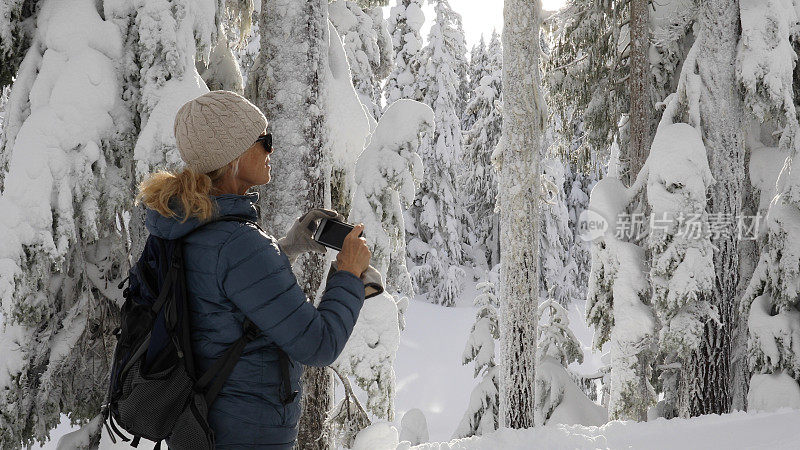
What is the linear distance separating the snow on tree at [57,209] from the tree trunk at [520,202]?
5.39 m

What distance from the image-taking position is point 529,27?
8.80 meters

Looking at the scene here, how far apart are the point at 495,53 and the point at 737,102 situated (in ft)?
74.4

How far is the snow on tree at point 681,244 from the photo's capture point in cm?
725

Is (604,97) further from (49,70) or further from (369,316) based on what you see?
(49,70)

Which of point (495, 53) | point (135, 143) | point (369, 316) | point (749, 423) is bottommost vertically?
point (749, 423)

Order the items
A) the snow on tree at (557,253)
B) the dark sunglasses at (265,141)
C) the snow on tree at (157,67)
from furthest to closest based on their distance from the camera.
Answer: the snow on tree at (557,253) < the snow on tree at (157,67) < the dark sunglasses at (265,141)

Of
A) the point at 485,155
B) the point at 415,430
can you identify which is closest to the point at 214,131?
the point at 415,430

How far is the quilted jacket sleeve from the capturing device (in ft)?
6.29

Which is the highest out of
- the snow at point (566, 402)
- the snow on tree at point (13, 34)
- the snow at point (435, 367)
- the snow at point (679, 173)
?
the snow on tree at point (13, 34)

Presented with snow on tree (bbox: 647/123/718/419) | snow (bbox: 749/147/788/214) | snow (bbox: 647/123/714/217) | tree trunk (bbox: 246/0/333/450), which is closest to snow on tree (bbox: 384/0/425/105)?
snow (bbox: 749/147/788/214)

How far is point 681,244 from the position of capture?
7.31 metres

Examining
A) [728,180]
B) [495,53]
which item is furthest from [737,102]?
[495,53]

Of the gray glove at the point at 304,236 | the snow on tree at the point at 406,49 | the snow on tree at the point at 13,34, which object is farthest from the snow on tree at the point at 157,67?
the snow on tree at the point at 406,49

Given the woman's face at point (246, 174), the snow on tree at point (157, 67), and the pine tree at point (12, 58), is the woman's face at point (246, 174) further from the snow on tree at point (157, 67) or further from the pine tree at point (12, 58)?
the pine tree at point (12, 58)
